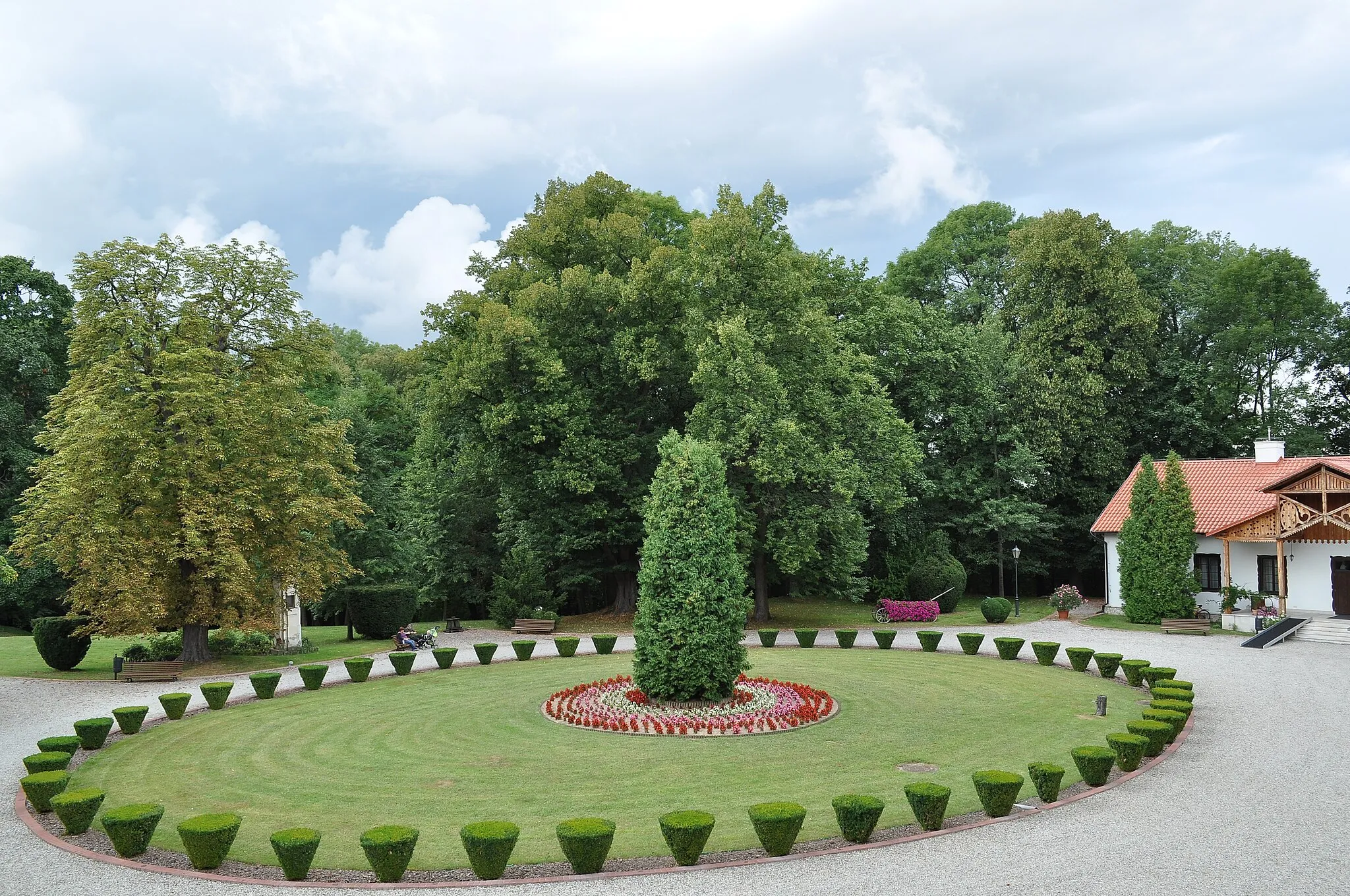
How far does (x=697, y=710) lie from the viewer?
20125 millimetres

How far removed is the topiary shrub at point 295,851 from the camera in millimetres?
11344

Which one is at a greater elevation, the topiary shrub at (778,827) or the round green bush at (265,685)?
the topiary shrub at (778,827)

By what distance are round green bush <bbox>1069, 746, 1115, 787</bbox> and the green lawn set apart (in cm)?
64

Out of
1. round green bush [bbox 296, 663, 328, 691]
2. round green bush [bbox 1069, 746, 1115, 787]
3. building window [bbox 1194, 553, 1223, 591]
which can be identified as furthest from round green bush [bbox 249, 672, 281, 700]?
building window [bbox 1194, 553, 1223, 591]

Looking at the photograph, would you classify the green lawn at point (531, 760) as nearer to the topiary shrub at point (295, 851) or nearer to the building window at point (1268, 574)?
the topiary shrub at point (295, 851)

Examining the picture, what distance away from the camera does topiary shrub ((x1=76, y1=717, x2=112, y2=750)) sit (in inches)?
724

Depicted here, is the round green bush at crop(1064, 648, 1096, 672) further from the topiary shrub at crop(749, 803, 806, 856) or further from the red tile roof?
the topiary shrub at crop(749, 803, 806, 856)

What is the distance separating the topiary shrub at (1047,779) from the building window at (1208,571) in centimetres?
2930

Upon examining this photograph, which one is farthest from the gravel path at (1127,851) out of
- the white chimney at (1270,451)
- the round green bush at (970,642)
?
the white chimney at (1270,451)

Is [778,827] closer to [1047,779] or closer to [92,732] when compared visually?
[1047,779]

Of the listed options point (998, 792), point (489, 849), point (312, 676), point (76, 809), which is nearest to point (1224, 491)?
point (998, 792)

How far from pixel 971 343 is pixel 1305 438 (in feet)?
57.2

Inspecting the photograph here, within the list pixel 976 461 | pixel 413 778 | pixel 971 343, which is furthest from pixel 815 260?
pixel 413 778

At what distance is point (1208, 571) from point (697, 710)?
95.7 feet
